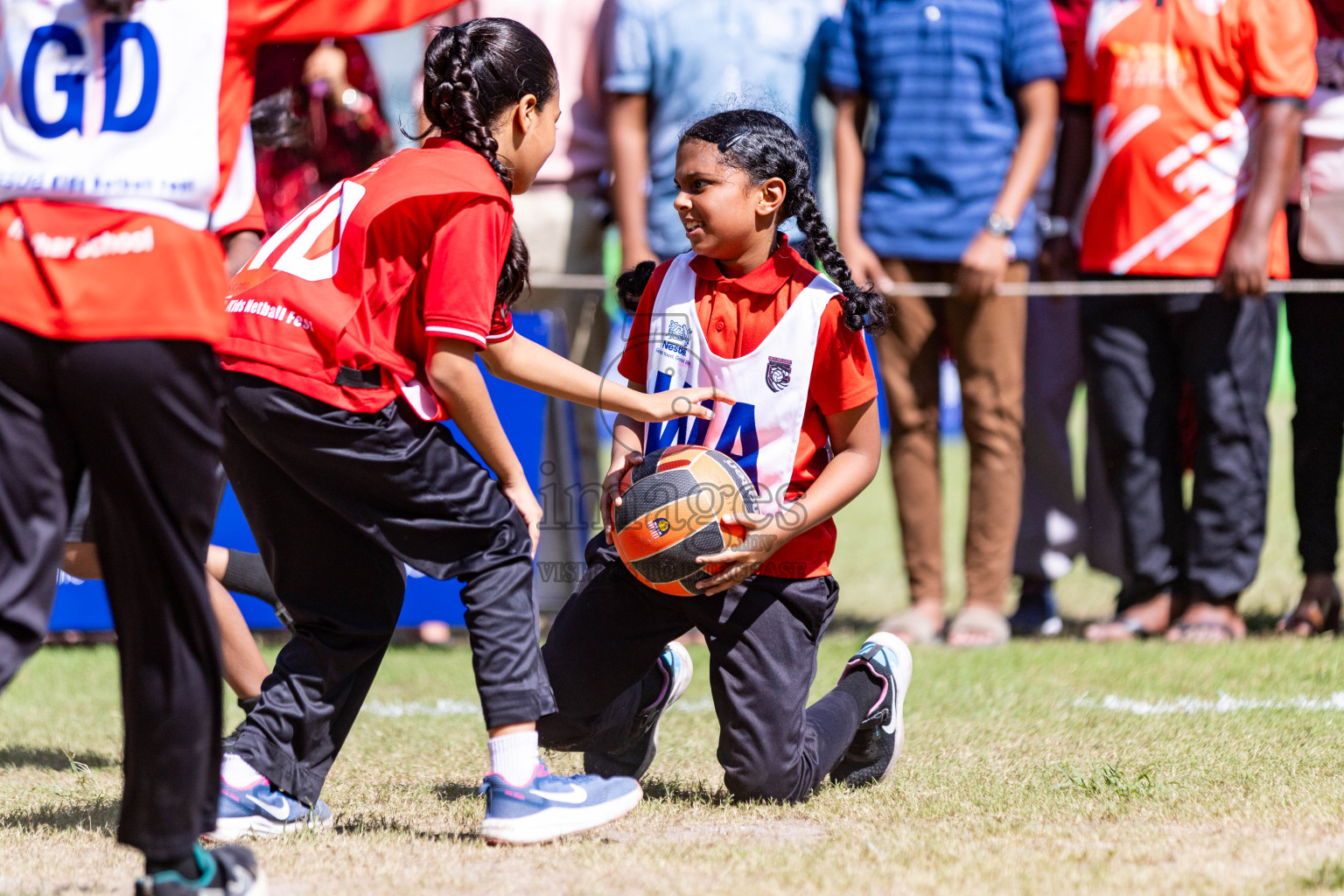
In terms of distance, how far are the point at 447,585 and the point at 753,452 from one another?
264 cm

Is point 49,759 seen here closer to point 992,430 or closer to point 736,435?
point 736,435

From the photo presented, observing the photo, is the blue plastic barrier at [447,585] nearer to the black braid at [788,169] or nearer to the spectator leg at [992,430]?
the spectator leg at [992,430]

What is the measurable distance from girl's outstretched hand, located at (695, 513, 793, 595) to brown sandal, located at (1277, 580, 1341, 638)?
10.2 feet

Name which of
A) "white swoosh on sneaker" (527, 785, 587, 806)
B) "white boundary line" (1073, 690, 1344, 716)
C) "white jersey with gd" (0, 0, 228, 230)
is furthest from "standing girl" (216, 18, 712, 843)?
"white boundary line" (1073, 690, 1344, 716)

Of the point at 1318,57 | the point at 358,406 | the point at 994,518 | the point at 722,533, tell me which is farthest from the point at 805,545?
the point at 1318,57

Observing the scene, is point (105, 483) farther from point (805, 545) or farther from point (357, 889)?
point (805, 545)

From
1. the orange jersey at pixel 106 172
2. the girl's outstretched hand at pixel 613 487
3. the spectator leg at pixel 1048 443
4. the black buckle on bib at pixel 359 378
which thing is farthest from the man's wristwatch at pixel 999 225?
the orange jersey at pixel 106 172

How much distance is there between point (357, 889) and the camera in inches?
106

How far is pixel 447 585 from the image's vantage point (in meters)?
5.96

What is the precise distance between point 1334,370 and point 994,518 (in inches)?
54.2

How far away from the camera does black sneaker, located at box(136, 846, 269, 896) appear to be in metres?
2.43

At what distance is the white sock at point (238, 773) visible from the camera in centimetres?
312

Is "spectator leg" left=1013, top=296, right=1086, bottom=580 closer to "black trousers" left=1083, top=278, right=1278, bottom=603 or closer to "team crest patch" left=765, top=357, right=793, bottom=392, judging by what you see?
"black trousers" left=1083, top=278, right=1278, bottom=603

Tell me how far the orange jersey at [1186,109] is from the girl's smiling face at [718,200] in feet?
8.16
